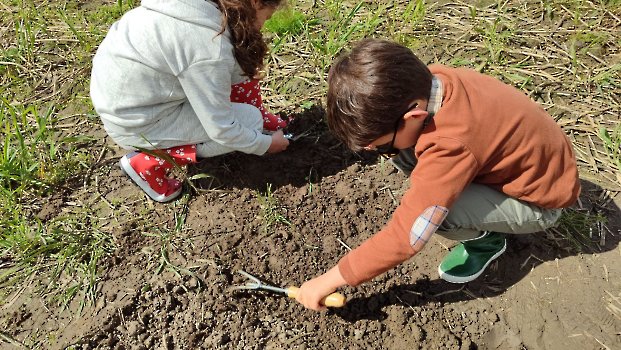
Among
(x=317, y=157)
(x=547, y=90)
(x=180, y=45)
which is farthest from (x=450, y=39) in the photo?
(x=180, y=45)

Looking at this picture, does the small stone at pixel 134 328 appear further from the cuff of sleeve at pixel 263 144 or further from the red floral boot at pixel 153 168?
the cuff of sleeve at pixel 263 144

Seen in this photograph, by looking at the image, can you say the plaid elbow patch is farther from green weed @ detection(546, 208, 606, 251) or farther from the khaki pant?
green weed @ detection(546, 208, 606, 251)

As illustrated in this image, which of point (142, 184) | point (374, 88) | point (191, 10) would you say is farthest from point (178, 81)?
point (374, 88)

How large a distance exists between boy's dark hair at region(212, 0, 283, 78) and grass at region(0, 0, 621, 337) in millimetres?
675

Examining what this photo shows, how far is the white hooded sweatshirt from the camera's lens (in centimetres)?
184

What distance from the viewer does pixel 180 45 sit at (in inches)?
72.6

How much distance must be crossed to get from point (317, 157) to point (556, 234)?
124cm

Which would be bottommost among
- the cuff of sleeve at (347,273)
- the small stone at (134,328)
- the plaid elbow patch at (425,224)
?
the small stone at (134,328)

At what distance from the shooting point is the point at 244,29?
1.88m

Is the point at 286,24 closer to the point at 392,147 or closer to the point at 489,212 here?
the point at 392,147

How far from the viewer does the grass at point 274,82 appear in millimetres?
2260

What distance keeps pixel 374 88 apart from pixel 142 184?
141 cm

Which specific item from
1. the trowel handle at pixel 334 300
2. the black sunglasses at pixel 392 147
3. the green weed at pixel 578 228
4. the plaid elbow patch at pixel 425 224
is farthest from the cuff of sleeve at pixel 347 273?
the green weed at pixel 578 228

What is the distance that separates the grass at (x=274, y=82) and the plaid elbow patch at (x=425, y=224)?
894 mm
